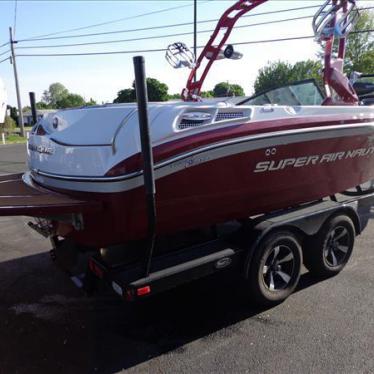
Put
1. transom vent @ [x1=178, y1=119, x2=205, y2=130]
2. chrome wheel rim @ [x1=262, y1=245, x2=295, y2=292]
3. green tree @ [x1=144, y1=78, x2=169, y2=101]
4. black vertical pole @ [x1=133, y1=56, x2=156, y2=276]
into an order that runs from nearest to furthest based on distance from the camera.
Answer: black vertical pole @ [x1=133, y1=56, x2=156, y2=276]
transom vent @ [x1=178, y1=119, x2=205, y2=130]
chrome wheel rim @ [x1=262, y1=245, x2=295, y2=292]
green tree @ [x1=144, y1=78, x2=169, y2=101]

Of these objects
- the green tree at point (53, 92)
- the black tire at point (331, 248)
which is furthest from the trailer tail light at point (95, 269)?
the green tree at point (53, 92)

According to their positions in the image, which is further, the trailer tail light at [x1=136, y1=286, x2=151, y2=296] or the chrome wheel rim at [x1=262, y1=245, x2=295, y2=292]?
the chrome wheel rim at [x1=262, y1=245, x2=295, y2=292]

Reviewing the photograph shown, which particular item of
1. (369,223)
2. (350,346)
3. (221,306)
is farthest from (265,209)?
(369,223)

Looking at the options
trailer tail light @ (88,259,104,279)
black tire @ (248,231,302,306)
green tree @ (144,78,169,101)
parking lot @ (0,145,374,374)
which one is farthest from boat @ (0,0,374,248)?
green tree @ (144,78,169,101)

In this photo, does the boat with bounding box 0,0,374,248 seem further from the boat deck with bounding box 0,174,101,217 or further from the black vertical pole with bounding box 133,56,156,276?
the black vertical pole with bounding box 133,56,156,276

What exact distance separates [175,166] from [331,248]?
222cm

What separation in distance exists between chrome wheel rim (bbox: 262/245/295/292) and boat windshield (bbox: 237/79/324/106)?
1.71m

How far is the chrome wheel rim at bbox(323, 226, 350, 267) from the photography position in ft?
14.5

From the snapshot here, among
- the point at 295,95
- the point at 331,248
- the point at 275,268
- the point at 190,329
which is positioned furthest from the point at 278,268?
the point at 295,95

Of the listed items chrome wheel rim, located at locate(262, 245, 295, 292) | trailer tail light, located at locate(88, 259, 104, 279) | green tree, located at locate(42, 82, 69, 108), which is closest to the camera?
trailer tail light, located at locate(88, 259, 104, 279)

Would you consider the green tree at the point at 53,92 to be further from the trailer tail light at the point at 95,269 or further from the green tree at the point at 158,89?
the trailer tail light at the point at 95,269

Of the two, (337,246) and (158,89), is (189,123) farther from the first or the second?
(158,89)

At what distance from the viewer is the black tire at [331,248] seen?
425 cm

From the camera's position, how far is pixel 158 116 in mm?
3182
